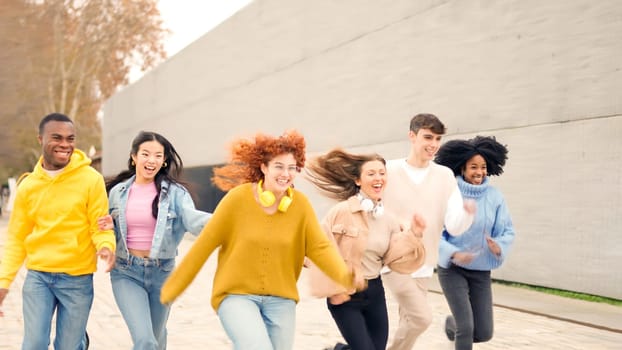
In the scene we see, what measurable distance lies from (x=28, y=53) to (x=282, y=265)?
9635mm

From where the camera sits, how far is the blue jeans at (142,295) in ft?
15.6

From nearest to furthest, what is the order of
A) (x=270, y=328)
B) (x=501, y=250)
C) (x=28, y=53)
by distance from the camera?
(x=270, y=328), (x=501, y=250), (x=28, y=53)

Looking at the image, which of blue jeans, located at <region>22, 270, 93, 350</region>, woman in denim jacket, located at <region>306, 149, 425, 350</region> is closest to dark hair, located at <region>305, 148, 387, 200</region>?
woman in denim jacket, located at <region>306, 149, 425, 350</region>

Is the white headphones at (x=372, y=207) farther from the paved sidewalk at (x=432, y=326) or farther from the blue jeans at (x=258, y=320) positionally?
the paved sidewalk at (x=432, y=326)

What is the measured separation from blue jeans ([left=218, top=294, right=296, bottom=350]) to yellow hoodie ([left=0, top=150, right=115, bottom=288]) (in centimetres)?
101

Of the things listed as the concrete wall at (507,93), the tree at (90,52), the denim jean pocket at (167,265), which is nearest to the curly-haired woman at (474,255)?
the denim jean pocket at (167,265)

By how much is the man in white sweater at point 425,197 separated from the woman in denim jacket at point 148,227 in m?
1.43

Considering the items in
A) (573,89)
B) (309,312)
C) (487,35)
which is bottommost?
(309,312)

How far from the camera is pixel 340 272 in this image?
452 cm

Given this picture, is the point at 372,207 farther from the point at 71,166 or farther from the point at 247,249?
the point at 71,166

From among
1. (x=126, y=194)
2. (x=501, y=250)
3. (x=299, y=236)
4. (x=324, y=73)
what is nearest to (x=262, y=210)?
(x=299, y=236)

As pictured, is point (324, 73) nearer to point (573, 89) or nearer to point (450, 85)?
point (450, 85)

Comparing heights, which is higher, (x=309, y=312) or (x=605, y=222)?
(x=605, y=222)

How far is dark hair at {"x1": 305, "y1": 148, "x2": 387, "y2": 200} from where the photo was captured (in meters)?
5.50
